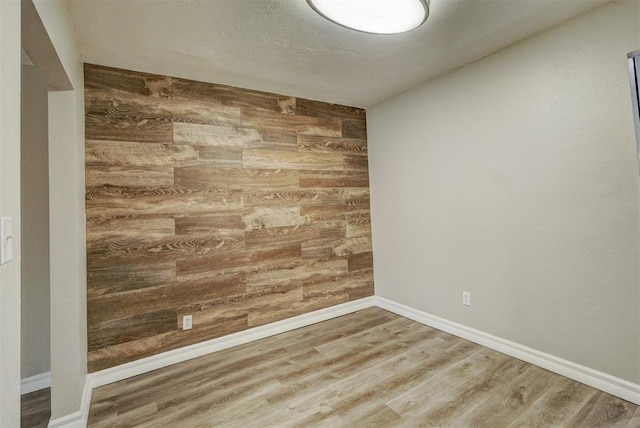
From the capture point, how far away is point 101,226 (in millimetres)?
2295

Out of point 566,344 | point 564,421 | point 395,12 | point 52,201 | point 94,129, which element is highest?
point 395,12

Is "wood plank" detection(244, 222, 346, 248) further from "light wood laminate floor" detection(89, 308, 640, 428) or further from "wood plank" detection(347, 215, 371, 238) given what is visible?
"light wood laminate floor" detection(89, 308, 640, 428)

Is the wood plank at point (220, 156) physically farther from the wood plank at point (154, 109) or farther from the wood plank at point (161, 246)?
the wood plank at point (161, 246)

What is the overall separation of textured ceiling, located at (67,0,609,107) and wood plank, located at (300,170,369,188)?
3.07ft

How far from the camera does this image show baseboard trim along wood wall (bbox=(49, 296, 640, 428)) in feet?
→ 6.10

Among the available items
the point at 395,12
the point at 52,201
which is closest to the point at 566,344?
the point at 395,12

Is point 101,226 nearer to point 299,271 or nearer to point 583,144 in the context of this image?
point 299,271

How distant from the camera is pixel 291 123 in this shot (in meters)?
3.17

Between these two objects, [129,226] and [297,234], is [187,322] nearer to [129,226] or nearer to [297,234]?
[129,226]

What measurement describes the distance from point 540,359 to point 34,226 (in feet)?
12.6

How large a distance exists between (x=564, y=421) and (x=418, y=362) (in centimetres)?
90
